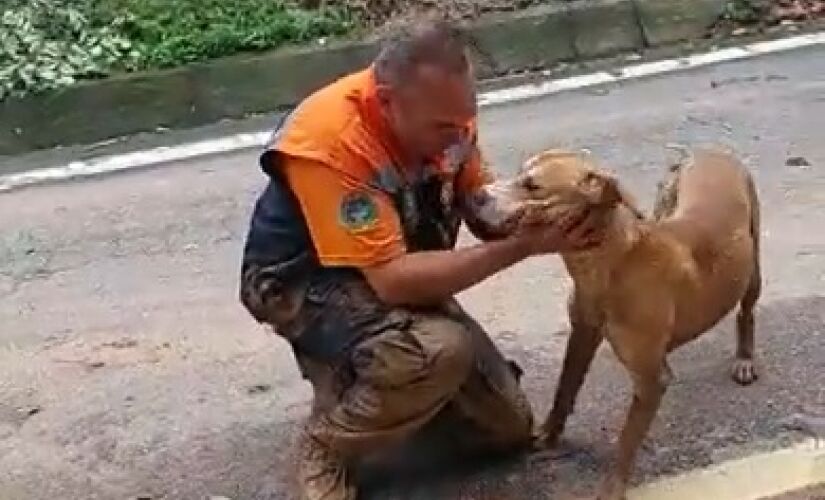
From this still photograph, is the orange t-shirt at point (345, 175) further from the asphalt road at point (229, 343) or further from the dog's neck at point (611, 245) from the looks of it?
the asphalt road at point (229, 343)

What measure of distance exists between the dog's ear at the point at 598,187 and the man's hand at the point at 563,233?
0.03m

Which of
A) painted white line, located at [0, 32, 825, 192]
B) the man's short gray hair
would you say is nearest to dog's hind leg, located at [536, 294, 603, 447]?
the man's short gray hair

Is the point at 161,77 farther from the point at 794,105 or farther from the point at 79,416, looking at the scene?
the point at 79,416

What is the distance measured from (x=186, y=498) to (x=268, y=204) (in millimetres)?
746

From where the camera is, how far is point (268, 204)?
11.8ft

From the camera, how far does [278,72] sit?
307 inches

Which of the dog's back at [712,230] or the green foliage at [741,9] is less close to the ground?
the dog's back at [712,230]

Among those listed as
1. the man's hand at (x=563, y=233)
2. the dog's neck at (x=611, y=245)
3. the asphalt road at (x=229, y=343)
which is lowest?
the asphalt road at (x=229, y=343)

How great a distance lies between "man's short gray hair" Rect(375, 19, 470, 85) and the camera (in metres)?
3.25

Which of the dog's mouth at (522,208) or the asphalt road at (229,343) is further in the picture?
the asphalt road at (229,343)

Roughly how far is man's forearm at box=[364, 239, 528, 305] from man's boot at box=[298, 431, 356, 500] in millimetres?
418

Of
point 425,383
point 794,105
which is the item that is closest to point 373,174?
point 425,383

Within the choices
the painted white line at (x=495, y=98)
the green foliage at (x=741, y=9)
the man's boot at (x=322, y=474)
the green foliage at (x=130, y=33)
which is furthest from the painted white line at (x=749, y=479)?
the green foliage at (x=741, y=9)

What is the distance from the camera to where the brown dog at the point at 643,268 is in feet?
10.8
